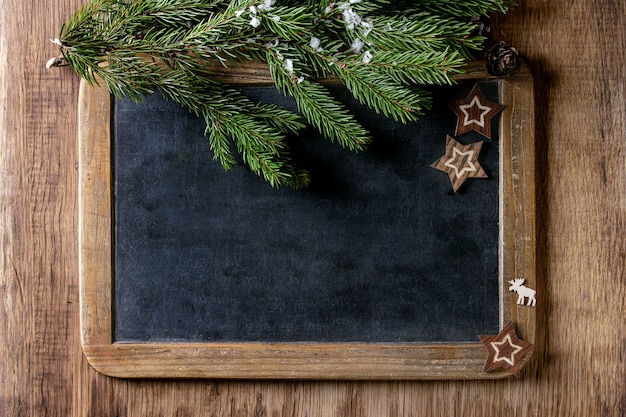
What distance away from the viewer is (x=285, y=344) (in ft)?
3.06

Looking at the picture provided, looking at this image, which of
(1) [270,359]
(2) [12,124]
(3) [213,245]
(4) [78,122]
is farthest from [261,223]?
(2) [12,124]

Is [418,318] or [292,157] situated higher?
[292,157]

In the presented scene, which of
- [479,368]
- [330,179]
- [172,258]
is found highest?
[330,179]

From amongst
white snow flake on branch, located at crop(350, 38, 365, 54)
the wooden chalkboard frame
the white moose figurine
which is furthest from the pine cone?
the white moose figurine

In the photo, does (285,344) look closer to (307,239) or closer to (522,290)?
(307,239)

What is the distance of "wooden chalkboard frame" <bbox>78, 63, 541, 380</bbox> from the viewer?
2.97 ft

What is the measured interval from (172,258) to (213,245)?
0.25ft

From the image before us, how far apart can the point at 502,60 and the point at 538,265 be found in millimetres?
367

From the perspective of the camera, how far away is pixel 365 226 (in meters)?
0.93

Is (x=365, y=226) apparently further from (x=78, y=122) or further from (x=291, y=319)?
(x=78, y=122)

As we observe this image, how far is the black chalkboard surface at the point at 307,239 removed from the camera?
92cm

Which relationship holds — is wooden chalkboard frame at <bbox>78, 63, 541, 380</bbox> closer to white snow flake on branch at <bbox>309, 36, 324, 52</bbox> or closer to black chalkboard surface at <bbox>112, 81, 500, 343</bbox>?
black chalkboard surface at <bbox>112, 81, 500, 343</bbox>

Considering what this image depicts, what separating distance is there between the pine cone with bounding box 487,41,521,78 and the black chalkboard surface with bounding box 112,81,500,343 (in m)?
0.09

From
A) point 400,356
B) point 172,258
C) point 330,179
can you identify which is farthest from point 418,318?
point 172,258
